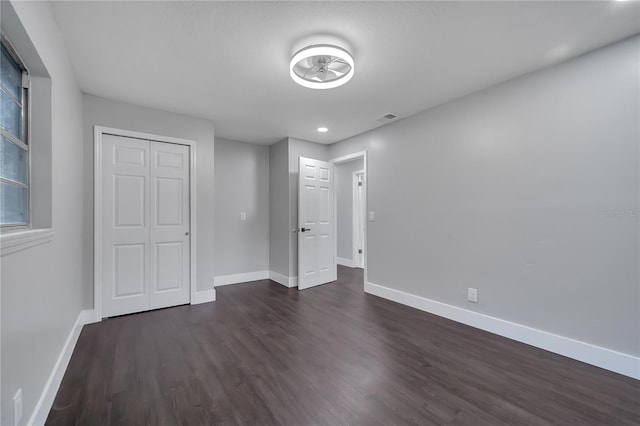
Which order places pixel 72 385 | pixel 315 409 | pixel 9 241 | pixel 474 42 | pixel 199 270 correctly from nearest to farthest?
1. pixel 9 241
2. pixel 315 409
3. pixel 72 385
4. pixel 474 42
5. pixel 199 270

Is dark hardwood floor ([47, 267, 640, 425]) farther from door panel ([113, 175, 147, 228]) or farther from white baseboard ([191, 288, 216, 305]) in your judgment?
door panel ([113, 175, 147, 228])

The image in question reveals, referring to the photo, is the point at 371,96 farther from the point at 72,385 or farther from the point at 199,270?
the point at 72,385

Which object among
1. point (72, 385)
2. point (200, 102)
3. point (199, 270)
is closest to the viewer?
point (72, 385)

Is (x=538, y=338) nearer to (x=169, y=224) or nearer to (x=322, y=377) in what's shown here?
(x=322, y=377)

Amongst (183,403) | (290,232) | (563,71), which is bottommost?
(183,403)

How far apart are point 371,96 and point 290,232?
2.40m

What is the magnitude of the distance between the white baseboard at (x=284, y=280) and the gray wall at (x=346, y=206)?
1.98 meters

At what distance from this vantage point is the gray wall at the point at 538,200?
2.03 m

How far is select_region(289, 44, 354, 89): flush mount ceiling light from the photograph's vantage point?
2012mm

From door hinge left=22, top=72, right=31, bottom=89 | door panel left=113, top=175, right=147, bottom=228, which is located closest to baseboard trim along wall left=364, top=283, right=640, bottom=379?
door panel left=113, top=175, right=147, bottom=228

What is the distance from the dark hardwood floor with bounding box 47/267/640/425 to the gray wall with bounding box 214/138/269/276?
1635mm

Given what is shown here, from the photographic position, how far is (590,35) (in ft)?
6.44

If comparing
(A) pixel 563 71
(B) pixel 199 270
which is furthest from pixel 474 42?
(B) pixel 199 270

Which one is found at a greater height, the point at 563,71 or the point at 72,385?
the point at 563,71
